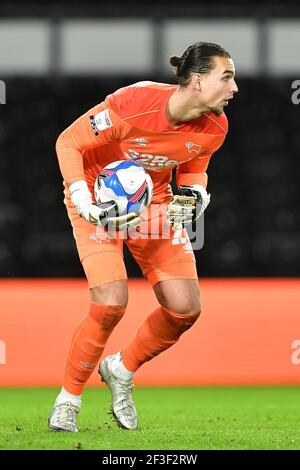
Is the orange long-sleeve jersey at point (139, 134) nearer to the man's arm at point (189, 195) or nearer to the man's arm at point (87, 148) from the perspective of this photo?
the man's arm at point (87, 148)

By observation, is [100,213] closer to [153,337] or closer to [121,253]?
[121,253]

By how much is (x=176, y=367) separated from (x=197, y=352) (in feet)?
0.54

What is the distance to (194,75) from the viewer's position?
4.52 m

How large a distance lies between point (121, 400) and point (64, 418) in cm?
33

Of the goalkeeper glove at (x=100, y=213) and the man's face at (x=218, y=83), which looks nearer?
the goalkeeper glove at (x=100, y=213)

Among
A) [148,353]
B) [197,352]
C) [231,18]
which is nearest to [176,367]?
[197,352]

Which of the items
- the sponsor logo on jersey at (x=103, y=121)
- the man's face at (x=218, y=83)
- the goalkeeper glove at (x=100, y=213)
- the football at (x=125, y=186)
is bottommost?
the goalkeeper glove at (x=100, y=213)

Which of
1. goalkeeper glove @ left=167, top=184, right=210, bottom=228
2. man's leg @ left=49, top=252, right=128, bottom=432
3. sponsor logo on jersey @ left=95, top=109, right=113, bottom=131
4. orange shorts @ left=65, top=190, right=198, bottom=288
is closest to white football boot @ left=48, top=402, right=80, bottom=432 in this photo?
man's leg @ left=49, top=252, right=128, bottom=432

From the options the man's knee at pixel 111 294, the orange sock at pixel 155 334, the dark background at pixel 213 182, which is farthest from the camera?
the dark background at pixel 213 182

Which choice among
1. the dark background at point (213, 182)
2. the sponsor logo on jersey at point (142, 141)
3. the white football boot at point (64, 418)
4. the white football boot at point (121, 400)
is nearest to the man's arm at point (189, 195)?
the sponsor logo on jersey at point (142, 141)

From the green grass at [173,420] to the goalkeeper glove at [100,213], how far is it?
87 cm

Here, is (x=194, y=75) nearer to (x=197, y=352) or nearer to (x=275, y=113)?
(x=197, y=352)

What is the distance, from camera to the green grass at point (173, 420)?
4.26 meters

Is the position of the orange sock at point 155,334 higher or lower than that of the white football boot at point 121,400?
higher
